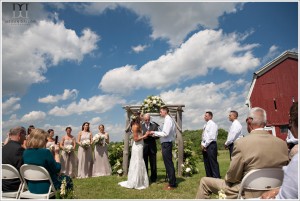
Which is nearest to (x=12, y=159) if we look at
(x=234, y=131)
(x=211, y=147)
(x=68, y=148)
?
(x=211, y=147)

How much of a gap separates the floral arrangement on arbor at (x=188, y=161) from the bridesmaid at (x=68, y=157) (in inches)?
159

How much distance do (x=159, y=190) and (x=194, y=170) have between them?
11.3 feet

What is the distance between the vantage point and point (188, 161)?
34.6ft

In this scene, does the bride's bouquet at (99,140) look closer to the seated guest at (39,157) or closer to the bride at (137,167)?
the bride at (137,167)

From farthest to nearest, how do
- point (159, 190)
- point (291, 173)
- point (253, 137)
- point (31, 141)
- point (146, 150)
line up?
point (146, 150) → point (159, 190) → point (31, 141) → point (253, 137) → point (291, 173)

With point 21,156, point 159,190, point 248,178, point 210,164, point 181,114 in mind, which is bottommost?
point 159,190

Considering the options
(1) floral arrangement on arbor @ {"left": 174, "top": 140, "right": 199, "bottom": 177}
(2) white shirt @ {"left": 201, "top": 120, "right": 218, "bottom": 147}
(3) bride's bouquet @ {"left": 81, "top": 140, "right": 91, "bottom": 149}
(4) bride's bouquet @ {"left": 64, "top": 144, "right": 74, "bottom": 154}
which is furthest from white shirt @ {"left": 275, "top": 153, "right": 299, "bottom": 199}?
(4) bride's bouquet @ {"left": 64, "top": 144, "right": 74, "bottom": 154}

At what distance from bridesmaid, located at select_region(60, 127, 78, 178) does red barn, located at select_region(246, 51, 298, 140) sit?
15.2 m

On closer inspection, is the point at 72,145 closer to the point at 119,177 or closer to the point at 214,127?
the point at 119,177

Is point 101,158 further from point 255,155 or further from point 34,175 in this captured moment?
point 255,155

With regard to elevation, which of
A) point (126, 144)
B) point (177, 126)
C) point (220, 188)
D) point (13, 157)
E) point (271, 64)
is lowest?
point (220, 188)

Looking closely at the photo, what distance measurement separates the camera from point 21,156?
15.1ft

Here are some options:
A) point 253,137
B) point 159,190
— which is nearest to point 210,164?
point 159,190

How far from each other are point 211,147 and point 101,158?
496 centimetres
